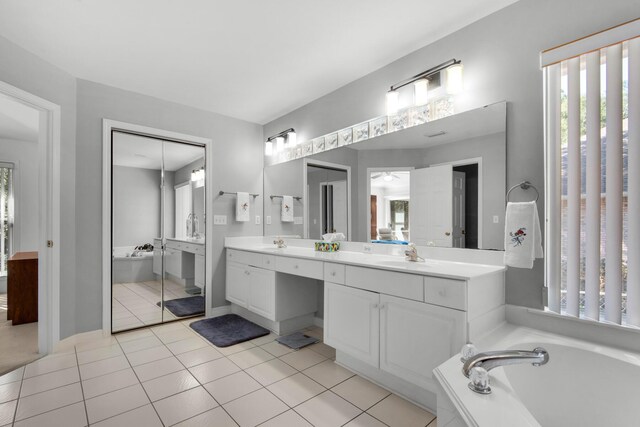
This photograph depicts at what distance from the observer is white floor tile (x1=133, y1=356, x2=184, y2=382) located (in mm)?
2232

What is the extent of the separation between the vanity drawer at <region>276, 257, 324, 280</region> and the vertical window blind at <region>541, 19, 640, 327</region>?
58.9 inches

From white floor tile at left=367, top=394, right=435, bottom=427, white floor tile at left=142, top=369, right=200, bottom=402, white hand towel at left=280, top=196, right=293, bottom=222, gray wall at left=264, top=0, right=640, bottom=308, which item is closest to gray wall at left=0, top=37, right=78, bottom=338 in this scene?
white floor tile at left=142, top=369, right=200, bottom=402

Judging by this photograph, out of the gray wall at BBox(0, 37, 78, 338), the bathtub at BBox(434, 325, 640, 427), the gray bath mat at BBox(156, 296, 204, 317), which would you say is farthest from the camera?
the gray bath mat at BBox(156, 296, 204, 317)

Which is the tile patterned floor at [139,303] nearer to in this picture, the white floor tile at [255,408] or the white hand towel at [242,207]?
the white hand towel at [242,207]

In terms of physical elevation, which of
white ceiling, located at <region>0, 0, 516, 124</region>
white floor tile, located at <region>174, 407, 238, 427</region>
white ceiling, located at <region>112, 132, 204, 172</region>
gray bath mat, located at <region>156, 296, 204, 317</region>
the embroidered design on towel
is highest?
white ceiling, located at <region>0, 0, 516, 124</region>

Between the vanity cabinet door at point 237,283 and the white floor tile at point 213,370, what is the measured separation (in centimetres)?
90

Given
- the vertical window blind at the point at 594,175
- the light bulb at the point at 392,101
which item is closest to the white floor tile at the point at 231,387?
the vertical window blind at the point at 594,175

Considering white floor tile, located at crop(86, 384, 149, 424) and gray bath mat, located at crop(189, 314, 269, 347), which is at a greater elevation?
white floor tile, located at crop(86, 384, 149, 424)

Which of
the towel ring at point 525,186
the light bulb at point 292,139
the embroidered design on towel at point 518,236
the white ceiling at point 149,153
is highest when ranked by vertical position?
the light bulb at point 292,139

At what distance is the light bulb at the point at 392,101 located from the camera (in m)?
2.45

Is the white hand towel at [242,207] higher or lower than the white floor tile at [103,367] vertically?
higher

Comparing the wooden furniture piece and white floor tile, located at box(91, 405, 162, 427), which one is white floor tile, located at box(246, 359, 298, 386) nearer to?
white floor tile, located at box(91, 405, 162, 427)

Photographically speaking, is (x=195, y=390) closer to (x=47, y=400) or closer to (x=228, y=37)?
(x=47, y=400)

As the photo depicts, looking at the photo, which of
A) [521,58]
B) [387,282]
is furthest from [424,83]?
[387,282]
